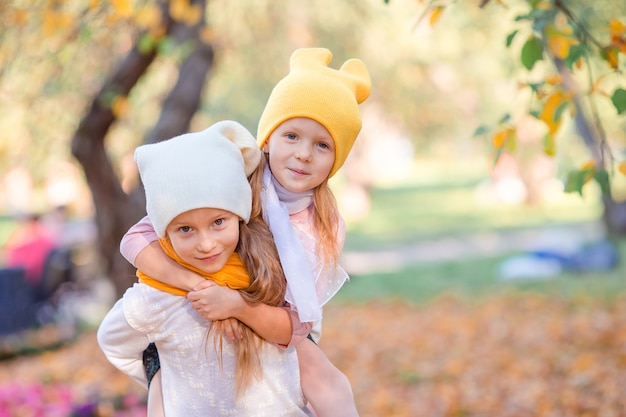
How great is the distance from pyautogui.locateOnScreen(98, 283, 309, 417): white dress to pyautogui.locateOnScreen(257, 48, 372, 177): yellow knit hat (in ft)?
1.81

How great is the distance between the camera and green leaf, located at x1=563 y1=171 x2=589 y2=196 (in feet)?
10.5

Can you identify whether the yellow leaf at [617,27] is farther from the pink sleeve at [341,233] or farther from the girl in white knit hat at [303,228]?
the pink sleeve at [341,233]

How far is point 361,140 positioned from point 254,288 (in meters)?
19.5

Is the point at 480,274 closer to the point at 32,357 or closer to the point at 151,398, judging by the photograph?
the point at 32,357

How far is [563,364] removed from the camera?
7062 millimetres

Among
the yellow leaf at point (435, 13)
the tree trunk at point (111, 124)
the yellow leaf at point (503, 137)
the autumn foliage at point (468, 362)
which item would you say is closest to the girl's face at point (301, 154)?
the yellow leaf at point (435, 13)

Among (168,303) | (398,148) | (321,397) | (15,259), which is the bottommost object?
(321,397)

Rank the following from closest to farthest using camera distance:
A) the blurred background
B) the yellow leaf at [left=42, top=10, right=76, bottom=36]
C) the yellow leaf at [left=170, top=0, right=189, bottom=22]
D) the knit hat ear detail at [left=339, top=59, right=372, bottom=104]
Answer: the knit hat ear detail at [left=339, top=59, right=372, bottom=104]
the yellow leaf at [left=42, top=10, right=76, bottom=36]
the blurred background
the yellow leaf at [left=170, top=0, right=189, bottom=22]

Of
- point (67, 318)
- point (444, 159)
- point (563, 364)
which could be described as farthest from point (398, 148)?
point (563, 364)

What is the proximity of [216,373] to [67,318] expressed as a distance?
30.9ft

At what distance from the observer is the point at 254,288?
87.7 inches

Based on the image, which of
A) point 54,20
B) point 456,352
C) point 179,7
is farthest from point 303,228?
point 456,352

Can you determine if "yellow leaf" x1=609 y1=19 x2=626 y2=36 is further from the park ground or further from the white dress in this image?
the park ground

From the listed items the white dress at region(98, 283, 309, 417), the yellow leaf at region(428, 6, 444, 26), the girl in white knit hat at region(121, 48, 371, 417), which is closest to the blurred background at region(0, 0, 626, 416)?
the yellow leaf at region(428, 6, 444, 26)
